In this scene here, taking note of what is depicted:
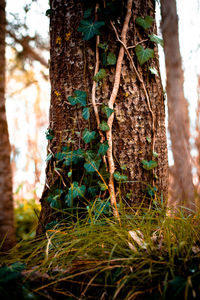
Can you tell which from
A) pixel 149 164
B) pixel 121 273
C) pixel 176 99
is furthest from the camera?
pixel 176 99

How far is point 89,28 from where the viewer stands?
117cm

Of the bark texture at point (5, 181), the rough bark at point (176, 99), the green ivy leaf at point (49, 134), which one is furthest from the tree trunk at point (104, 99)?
the rough bark at point (176, 99)

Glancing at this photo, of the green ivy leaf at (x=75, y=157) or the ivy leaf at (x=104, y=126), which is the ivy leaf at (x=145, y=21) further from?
the green ivy leaf at (x=75, y=157)

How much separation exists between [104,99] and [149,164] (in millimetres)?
462

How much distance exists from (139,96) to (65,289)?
1.03 m

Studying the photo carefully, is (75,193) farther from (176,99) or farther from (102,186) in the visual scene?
(176,99)

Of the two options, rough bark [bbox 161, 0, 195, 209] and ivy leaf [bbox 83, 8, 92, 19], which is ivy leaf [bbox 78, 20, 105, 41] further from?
rough bark [bbox 161, 0, 195, 209]

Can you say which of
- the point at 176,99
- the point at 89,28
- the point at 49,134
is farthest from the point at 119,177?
the point at 176,99

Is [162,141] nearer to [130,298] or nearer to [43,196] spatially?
[43,196]

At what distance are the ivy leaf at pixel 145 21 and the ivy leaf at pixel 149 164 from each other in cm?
81

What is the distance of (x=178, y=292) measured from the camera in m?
0.53

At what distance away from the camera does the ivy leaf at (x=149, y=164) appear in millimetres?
1218

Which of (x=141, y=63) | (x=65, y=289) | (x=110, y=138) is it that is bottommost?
(x=65, y=289)

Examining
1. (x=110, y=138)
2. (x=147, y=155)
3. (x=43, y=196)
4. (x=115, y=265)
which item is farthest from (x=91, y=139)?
(x=115, y=265)
